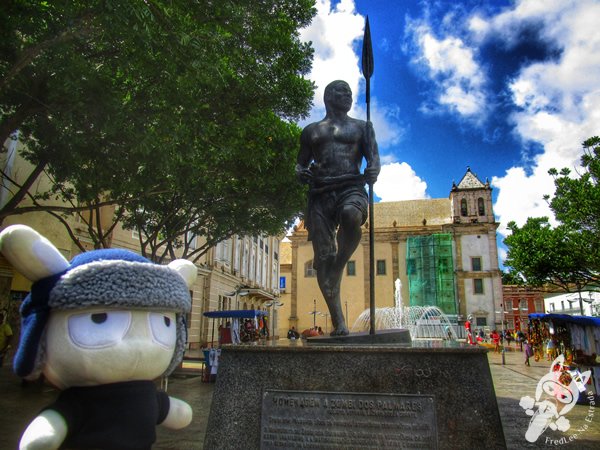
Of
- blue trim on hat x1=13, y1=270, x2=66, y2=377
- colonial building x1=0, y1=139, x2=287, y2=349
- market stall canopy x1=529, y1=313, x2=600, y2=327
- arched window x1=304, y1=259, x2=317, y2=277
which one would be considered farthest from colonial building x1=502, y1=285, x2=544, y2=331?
blue trim on hat x1=13, y1=270, x2=66, y2=377

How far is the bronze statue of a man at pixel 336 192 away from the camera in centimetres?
451

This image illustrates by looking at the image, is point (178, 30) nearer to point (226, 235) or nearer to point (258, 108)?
point (258, 108)

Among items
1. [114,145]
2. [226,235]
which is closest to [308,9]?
[114,145]

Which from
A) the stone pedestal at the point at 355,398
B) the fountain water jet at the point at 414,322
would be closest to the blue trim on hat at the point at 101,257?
the stone pedestal at the point at 355,398

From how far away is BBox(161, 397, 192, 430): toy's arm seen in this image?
103 inches

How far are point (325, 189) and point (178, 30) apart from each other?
143 inches

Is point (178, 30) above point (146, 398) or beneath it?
above

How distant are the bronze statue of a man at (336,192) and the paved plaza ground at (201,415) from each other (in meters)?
1.82

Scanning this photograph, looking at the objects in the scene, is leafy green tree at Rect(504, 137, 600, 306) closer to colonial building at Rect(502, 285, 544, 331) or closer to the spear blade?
the spear blade

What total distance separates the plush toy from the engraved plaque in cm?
110

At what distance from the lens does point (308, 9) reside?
10039 millimetres

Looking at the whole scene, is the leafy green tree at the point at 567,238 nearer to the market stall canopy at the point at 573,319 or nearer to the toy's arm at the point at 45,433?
the market stall canopy at the point at 573,319

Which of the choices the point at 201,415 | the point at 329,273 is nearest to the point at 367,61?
the point at 329,273

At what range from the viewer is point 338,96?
4855 mm
